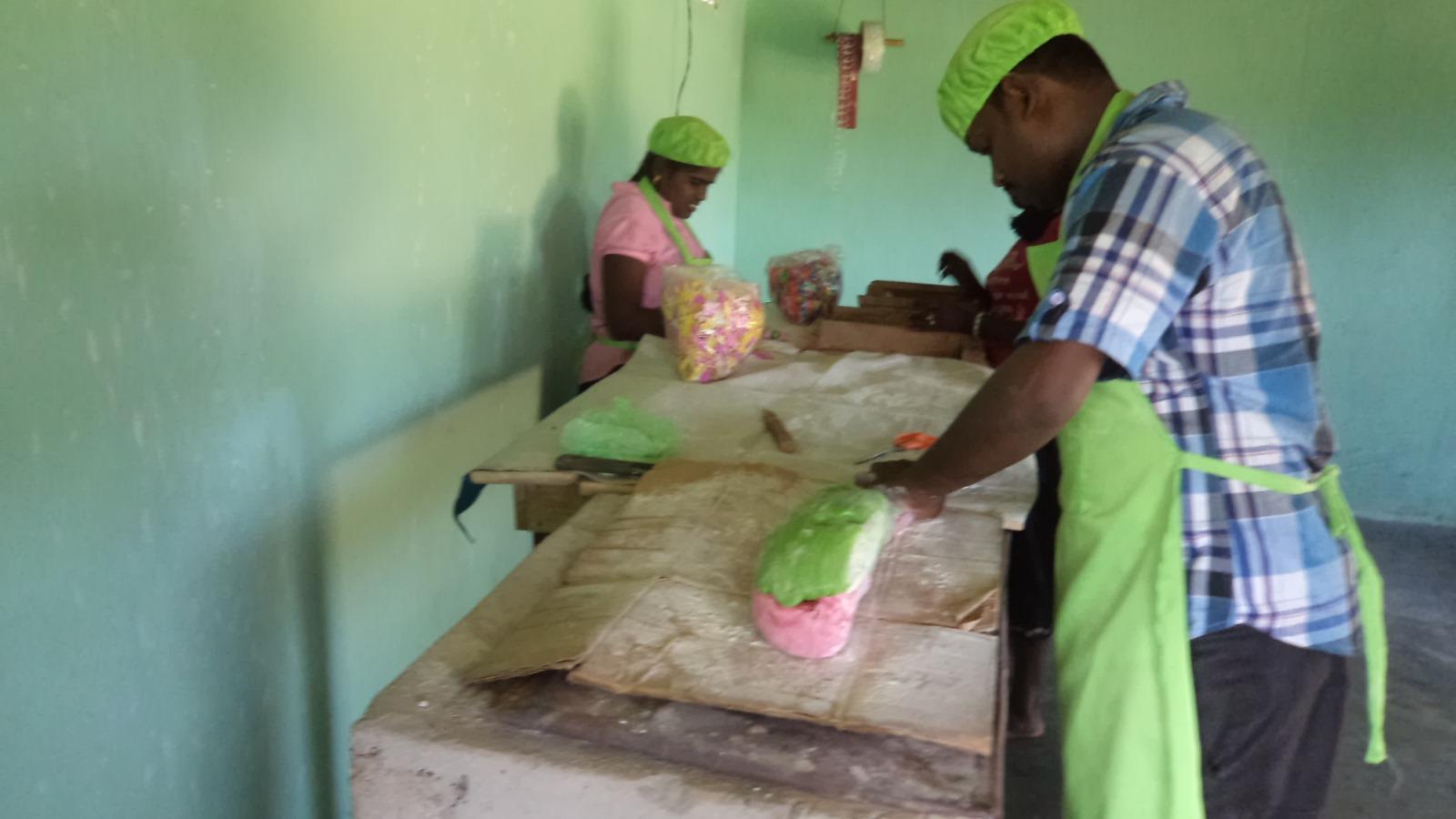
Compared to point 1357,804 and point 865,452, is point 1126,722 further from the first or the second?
point 1357,804

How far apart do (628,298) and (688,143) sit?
40cm

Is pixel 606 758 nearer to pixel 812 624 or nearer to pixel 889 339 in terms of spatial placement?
pixel 812 624

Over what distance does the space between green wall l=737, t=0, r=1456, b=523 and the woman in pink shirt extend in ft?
5.33

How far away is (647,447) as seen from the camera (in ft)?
4.27

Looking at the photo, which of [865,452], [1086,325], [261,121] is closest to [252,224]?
[261,121]

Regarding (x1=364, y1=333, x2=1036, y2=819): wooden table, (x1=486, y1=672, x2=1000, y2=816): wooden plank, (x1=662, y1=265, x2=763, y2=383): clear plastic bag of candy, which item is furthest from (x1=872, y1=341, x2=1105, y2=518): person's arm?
(x1=662, y1=265, x2=763, y2=383): clear plastic bag of candy

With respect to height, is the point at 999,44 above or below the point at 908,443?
above

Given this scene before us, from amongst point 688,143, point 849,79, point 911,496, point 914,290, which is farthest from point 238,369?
point 849,79

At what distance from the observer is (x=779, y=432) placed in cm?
142

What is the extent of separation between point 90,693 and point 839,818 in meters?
0.82

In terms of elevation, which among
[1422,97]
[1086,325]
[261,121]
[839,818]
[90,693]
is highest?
[1422,97]

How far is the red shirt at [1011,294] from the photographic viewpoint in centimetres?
197

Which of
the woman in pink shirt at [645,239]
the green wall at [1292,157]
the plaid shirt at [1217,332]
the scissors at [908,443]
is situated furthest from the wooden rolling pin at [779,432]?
the green wall at [1292,157]

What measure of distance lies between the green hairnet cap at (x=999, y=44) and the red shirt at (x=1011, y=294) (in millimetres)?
851
